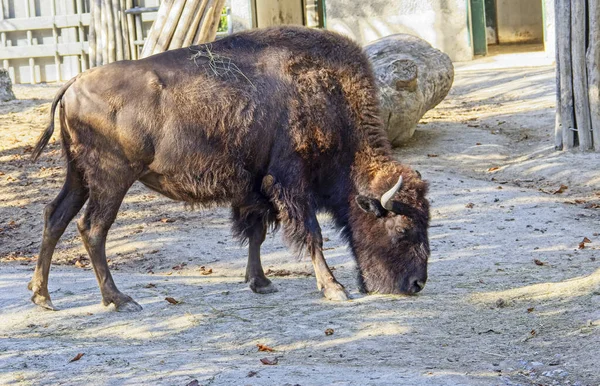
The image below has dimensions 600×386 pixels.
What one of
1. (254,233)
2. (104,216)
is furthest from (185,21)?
(104,216)

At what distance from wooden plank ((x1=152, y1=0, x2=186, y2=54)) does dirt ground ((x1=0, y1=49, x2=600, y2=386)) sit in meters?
1.89

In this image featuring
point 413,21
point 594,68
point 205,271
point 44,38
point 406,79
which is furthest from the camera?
point 413,21

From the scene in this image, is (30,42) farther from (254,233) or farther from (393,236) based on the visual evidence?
(393,236)

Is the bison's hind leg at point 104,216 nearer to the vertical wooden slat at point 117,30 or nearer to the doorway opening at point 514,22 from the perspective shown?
the vertical wooden slat at point 117,30

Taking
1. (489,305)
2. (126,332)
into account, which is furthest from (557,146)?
(126,332)

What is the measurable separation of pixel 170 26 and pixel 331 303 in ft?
17.4

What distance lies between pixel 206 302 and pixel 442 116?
358 inches

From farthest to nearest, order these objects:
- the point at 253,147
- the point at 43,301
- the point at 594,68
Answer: the point at 594,68
the point at 253,147
the point at 43,301

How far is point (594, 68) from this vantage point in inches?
450

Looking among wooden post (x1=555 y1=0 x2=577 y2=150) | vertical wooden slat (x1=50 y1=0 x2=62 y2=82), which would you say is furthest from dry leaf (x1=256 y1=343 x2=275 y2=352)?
vertical wooden slat (x1=50 y1=0 x2=62 y2=82)

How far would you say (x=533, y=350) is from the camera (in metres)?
5.51

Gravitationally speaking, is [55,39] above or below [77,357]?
above

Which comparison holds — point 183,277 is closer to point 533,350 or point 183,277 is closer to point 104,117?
point 104,117

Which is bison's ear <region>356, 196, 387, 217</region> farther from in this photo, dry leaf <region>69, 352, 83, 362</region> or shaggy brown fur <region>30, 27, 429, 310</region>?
dry leaf <region>69, 352, 83, 362</region>
